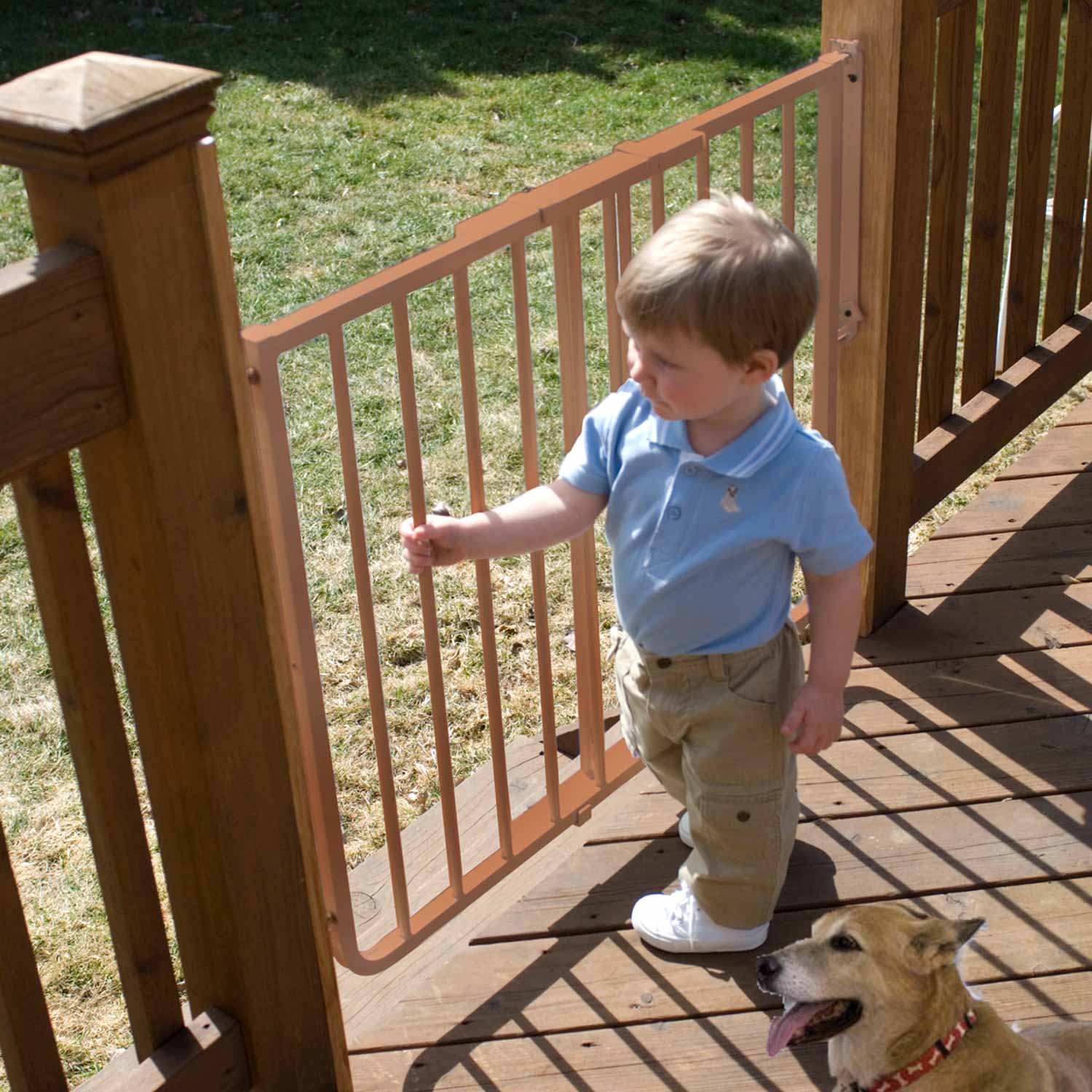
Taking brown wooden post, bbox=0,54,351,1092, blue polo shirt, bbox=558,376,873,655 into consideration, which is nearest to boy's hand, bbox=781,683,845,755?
blue polo shirt, bbox=558,376,873,655

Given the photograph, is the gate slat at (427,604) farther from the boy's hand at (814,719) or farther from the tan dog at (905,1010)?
the tan dog at (905,1010)

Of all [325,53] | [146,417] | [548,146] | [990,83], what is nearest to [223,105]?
[325,53]

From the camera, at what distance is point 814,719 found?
7.73ft

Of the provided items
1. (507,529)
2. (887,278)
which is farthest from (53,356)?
(887,278)

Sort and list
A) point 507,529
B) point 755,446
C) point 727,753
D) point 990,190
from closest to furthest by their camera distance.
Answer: point 755,446
point 507,529
point 727,753
point 990,190

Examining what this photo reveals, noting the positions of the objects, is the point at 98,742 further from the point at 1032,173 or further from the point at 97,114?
the point at 1032,173

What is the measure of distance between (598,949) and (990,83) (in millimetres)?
2047

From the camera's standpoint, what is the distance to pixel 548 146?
25.0 feet

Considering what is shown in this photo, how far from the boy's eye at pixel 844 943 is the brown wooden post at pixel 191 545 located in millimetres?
725

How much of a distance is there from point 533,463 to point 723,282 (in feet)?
1.97

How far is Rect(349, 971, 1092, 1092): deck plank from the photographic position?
96.8 inches

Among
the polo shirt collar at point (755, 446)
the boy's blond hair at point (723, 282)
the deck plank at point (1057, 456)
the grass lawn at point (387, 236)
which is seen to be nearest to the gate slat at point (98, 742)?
the boy's blond hair at point (723, 282)

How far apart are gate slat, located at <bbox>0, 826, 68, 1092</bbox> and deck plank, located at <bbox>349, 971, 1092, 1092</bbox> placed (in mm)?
704

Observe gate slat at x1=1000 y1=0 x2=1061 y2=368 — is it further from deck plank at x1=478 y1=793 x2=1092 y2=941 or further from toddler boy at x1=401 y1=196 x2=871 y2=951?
toddler boy at x1=401 y1=196 x2=871 y2=951
